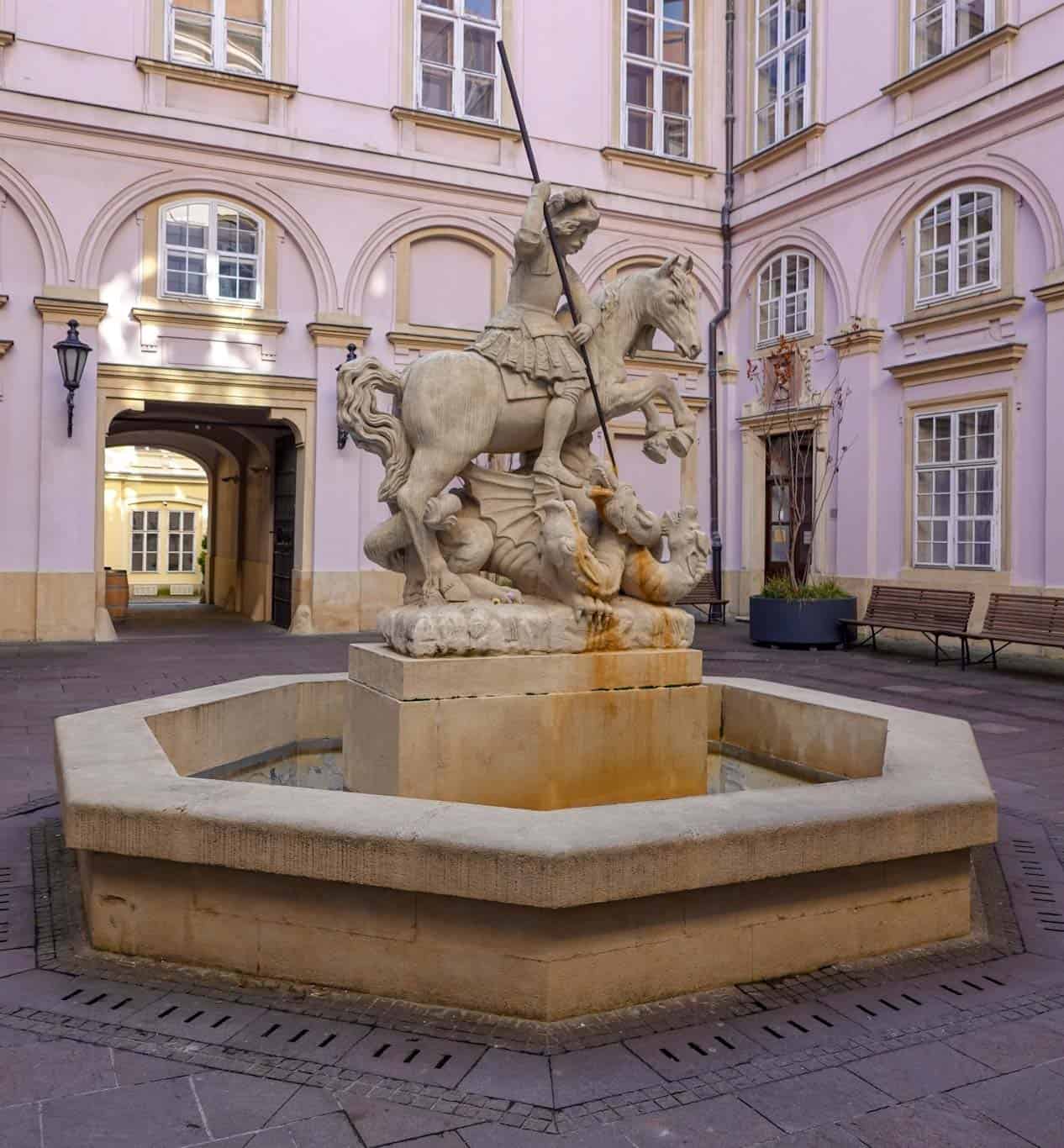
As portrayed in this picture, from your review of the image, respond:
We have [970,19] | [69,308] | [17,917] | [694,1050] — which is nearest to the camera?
[694,1050]

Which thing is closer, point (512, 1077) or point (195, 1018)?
point (512, 1077)

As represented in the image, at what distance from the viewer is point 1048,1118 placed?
2.33 m

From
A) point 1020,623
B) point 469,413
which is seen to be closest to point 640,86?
point 1020,623

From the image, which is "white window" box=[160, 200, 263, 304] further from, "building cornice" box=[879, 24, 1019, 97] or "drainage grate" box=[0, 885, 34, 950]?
"drainage grate" box=[0, 885, 34, 950]

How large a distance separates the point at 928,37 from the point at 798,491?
635cm

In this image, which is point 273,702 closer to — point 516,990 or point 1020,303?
point 516,990

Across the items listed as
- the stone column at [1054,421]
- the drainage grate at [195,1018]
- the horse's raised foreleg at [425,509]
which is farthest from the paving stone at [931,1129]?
the stone column at [1054,421]

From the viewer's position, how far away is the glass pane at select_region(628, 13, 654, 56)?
54.7ft

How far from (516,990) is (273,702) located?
2.86 meters

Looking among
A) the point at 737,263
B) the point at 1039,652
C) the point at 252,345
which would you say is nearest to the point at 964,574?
the point at 1039,652

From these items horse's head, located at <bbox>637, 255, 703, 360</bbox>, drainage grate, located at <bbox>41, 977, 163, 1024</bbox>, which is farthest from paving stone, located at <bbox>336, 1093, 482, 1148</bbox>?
horse's head, located at <bbox>637, 255, 703, 360</bbox>

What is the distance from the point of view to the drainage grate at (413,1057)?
2504 millimetres

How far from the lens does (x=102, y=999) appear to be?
2895mm

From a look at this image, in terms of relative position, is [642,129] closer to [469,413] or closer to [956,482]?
[956,482]
